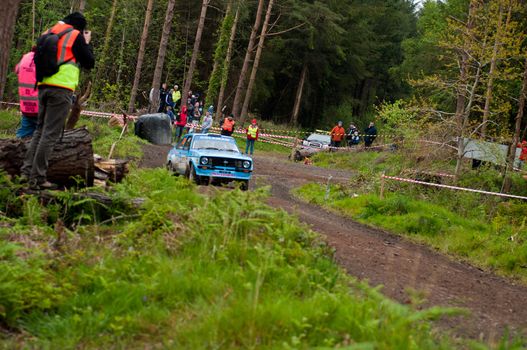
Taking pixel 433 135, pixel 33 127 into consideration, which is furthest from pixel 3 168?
pixel 433 135

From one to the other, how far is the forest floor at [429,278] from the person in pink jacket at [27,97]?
11.5 feet

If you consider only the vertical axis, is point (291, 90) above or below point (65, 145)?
above

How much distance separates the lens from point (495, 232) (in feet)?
44.5

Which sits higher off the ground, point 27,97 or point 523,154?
point 523,154

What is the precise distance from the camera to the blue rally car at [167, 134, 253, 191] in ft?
50.3

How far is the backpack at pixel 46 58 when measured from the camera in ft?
23.7

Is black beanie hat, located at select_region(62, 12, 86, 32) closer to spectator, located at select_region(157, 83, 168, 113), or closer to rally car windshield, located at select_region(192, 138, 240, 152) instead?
rally car windshield, located at select_region(192, 138, 240, 152)

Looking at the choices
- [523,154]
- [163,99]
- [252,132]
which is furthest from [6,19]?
[163,99]

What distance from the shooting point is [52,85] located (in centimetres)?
729

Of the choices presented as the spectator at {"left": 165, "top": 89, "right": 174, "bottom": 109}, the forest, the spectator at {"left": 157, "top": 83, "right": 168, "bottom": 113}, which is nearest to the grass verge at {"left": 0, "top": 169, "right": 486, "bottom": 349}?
→ the forest

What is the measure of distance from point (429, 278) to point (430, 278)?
19 mm

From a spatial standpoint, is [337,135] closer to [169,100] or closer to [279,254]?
[169,100]

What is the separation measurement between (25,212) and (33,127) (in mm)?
2668

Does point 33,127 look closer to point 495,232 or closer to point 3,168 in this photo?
point 3,168
